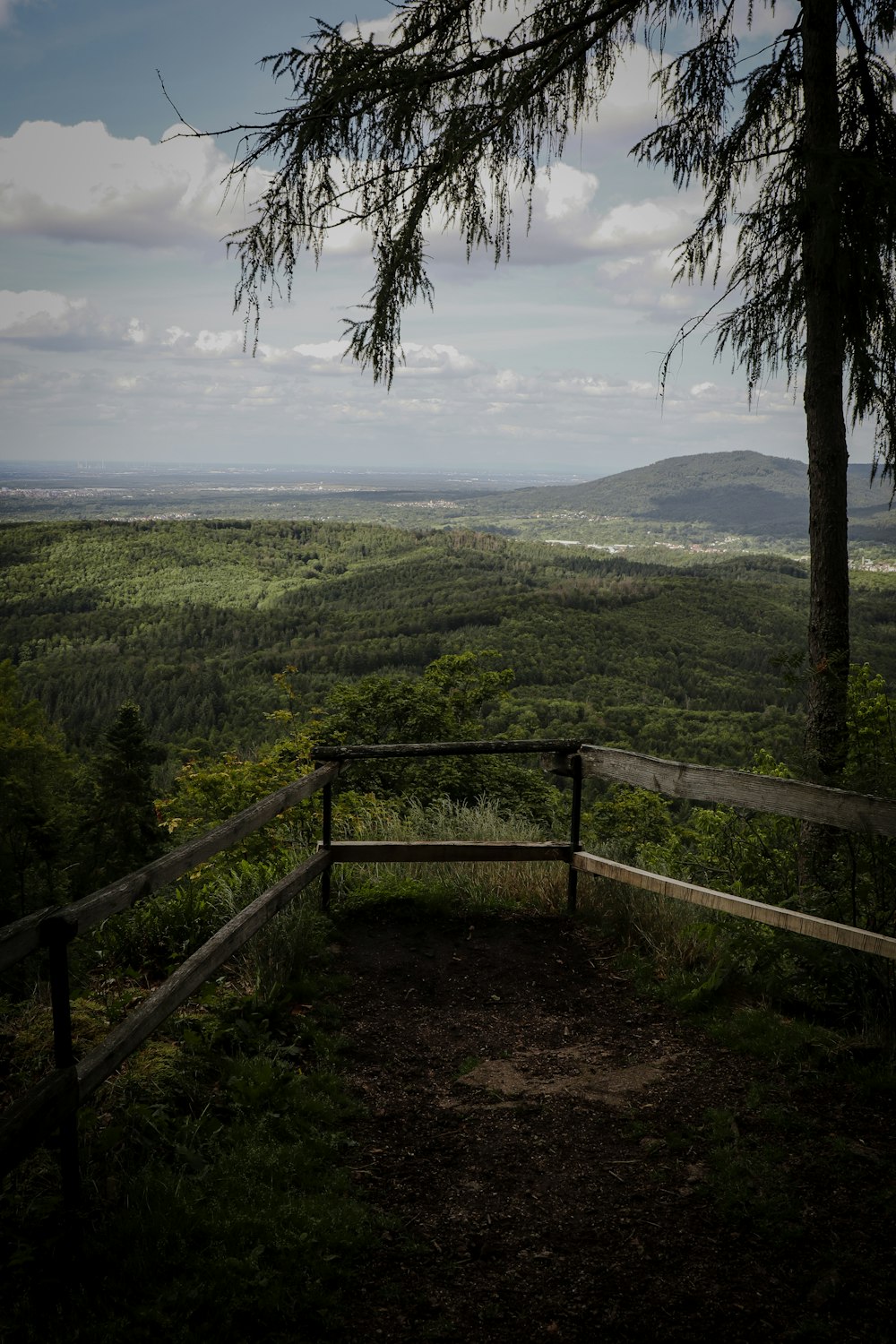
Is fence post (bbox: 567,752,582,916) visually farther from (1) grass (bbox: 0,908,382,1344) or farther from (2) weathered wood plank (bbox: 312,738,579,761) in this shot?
(1) grass (bbox: 0,908,382,1344)

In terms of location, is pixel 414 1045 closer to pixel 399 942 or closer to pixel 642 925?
pixel 399 942

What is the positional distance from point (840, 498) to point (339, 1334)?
17.7 ft

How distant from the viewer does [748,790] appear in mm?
4035

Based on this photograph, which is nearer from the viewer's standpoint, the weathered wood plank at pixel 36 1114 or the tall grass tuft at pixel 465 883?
the weathered wood plank at pixel 36 1114

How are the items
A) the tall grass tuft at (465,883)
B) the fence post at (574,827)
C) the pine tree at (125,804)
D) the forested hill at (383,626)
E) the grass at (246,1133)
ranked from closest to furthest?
the grass at (246,1133)
the fence post at (574,827)
the tall grass tuft at (465,883)
the pine tree at (125,804)
the forested hill at (383,626)

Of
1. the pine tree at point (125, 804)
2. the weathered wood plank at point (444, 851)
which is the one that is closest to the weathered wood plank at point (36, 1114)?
the weathered wood plank at point (444, 851)

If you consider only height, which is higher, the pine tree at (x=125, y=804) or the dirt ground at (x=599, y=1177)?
the dirt ground at (x=599, y=1177)

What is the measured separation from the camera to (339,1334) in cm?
224

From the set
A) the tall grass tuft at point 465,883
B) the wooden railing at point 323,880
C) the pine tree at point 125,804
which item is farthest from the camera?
the pine tree at point 125,804

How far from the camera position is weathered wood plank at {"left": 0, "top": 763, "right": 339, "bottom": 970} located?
2352mm

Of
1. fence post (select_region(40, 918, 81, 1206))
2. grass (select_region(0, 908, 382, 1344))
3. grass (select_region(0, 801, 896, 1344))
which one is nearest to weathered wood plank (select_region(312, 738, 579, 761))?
grass (select_region(0, 801, 896, 1344))

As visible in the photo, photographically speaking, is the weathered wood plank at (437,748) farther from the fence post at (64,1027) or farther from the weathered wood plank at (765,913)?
the fence post at (64,1027)

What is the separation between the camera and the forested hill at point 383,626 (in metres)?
55.9

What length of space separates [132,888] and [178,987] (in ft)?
1.82
